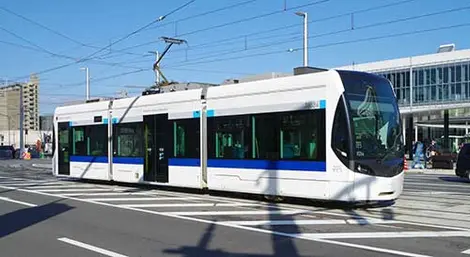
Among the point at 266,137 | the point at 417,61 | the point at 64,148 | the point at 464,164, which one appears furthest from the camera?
the point at 417,61

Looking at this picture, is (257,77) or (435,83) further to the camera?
(435,83)

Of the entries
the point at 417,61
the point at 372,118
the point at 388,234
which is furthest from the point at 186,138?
the point at 417,61

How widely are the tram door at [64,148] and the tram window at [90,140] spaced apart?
549 mm

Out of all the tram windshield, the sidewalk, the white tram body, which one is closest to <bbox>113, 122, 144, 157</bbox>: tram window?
the white tram body

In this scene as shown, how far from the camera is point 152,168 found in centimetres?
1794

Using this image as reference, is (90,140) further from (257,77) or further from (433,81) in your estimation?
(433,81)

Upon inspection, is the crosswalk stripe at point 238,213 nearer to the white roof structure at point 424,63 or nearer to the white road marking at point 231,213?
the white road marking at point 231,213

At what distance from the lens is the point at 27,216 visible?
12.5m

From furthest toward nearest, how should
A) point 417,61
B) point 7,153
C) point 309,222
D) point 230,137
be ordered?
1. point 417,61
2. point 7,153
3. point 230,137
4. point 309,222

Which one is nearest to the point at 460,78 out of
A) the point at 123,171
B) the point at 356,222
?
the point at 123,171

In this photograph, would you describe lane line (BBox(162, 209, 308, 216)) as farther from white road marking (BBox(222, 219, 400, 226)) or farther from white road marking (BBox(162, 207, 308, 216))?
white road marking (BBox(222, 219, 400, 226))

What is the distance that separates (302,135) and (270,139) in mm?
1061

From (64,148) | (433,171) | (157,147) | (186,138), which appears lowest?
(433,171)

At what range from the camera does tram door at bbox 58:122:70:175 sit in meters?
22.7
